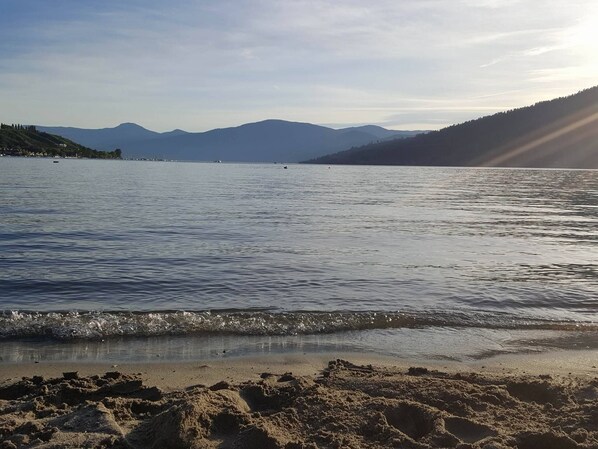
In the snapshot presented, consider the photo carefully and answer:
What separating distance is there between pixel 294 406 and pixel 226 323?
15.3 ft

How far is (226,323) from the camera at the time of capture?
10688 mm

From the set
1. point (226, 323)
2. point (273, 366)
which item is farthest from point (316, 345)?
point (226, 323)

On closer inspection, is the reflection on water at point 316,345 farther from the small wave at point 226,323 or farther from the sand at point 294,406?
the sand at point 294,406

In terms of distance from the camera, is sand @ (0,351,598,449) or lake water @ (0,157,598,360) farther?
lake water @ (0,157,598,360)

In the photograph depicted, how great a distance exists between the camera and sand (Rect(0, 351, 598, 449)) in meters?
5.44

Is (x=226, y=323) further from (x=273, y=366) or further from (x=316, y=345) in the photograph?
(x=273, y=366)

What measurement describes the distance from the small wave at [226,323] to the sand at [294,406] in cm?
176

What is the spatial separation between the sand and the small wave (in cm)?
176

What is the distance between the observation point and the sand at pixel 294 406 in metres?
5.44

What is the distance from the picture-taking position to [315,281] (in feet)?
47.4

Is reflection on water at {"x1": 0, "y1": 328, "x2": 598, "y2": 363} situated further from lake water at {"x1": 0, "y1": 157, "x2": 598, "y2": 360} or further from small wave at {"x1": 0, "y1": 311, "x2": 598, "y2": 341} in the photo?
small wave at {"x1": 0, "y1": 311, "x2": 598, "y2": 341}

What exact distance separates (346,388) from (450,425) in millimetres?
1487

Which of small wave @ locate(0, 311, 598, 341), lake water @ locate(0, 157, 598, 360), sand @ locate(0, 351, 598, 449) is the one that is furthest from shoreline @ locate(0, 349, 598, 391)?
small wave @ locate(0, 311, 598, 341)

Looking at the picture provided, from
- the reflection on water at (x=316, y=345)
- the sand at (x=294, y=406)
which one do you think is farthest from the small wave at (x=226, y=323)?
the sand at (x=294, y=406)
